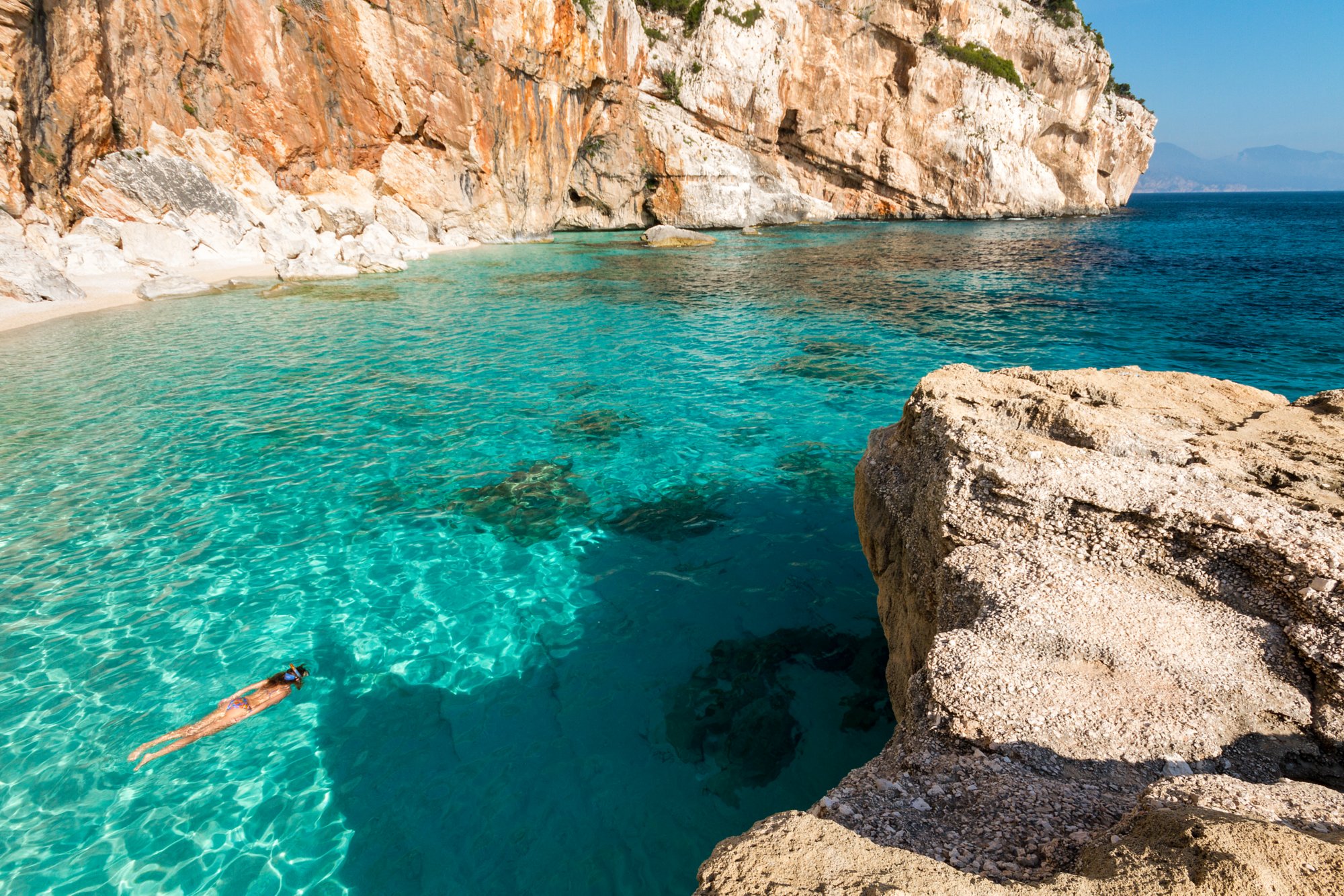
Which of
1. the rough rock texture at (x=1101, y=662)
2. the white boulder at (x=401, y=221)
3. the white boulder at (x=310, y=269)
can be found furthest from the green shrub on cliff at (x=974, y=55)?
the rough rock texture at (x=1101, y=662)

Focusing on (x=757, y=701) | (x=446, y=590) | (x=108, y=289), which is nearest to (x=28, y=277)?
(x=108, y=289)

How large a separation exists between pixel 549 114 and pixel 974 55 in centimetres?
3837

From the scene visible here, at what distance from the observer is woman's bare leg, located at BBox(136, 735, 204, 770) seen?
4.73m

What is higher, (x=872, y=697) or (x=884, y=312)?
(x=884, y=312)

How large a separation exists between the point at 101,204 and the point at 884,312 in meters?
28.3

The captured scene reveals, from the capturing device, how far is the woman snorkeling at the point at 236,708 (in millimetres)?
4855

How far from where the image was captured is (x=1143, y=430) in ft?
14.4

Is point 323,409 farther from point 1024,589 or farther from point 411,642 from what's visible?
point 1024,589

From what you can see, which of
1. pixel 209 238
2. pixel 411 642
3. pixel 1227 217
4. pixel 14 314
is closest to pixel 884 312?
pixel 411 642

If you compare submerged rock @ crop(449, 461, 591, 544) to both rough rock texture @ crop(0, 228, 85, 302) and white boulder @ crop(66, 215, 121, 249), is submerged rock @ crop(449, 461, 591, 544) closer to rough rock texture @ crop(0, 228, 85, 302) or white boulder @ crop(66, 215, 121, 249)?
rough rock texture @ crop(0, 228, 85, 302)

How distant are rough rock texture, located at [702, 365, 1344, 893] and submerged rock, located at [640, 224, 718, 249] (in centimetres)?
3479

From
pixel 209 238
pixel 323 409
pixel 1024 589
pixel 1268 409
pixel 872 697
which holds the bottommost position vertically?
pixel 872 697

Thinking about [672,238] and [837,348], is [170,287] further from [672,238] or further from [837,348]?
[672,238]

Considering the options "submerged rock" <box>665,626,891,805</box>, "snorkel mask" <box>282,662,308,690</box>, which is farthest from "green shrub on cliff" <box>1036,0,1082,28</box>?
"snorkel mask" <box>282,662,308,690</box>
